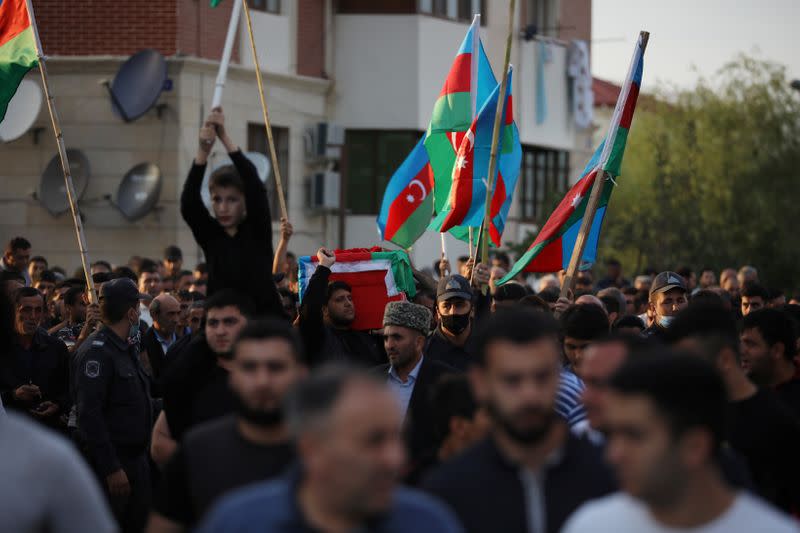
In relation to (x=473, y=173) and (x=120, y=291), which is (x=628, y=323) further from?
(x=473, y=173)

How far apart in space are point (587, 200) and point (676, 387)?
28.2ft

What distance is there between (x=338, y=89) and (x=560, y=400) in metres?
23.2

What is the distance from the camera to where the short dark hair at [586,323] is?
795cm

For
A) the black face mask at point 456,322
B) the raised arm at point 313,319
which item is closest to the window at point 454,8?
the black face mask at point 456,322

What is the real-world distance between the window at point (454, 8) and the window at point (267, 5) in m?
3.32

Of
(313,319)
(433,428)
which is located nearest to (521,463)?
(433,428)

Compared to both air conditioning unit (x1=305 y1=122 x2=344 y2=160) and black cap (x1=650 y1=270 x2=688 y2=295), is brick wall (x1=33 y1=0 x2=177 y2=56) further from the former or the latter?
black cap (x1=650 y1=270 x2=688 y2=295)

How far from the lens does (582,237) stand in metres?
11.5

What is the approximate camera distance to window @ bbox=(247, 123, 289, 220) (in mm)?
27328

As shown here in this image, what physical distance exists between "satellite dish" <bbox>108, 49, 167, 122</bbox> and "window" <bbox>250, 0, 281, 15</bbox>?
320 cm

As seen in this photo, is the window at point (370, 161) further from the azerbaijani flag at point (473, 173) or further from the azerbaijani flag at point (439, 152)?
the azerbaijani flag at point (473, 173)

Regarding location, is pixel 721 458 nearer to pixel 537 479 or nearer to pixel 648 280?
pixel 537 479

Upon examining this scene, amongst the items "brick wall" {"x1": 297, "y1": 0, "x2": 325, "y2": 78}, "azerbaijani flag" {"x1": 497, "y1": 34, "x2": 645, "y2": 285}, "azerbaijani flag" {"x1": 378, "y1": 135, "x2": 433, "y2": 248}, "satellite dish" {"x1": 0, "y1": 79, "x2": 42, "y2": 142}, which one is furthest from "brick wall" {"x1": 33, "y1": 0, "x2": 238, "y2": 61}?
"azerbaijani flag" {"x1": 497, "y1": 34, "x2": 645, "y2": 285}

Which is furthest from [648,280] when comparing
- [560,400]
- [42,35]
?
[560,400]
